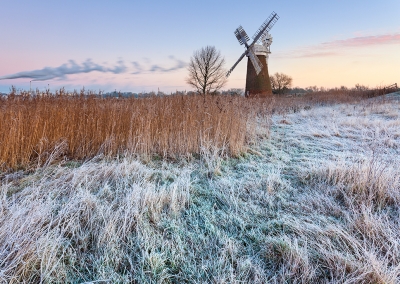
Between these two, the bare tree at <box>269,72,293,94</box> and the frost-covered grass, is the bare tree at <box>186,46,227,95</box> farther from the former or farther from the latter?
the frost-covered grass

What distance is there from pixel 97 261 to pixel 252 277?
1.13 meters

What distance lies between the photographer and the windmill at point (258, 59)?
20391 mm

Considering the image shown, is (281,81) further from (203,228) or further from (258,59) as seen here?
(203,228)

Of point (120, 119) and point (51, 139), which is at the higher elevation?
point (120, 119)

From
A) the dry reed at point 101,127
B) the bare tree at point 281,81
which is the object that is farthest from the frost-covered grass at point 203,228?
the bare tree at point 281,81

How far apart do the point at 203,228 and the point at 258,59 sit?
68.2ft

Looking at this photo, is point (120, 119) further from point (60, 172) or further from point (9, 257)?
point (9, 257)

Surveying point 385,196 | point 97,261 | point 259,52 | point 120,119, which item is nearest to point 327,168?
point 385,196

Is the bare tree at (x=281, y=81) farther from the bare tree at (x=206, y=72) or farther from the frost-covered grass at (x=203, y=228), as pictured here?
the frost-covered grass at (x=203, y=228)

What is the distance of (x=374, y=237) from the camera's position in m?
1.91

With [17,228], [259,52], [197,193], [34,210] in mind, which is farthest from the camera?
[259,52]

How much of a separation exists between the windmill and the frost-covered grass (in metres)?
17.9

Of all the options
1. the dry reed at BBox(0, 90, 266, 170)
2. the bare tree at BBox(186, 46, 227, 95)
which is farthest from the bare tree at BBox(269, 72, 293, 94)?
the dry reed at BBox(0, 90, 266, 170)

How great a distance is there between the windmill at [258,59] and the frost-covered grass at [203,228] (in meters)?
17.9
